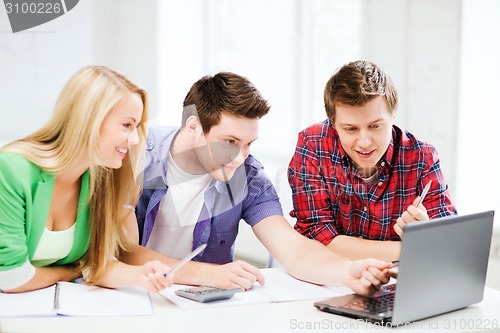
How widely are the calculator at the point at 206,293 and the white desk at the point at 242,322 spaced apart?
4 centimetres

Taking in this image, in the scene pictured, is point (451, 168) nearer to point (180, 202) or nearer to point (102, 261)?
point (180, 202)

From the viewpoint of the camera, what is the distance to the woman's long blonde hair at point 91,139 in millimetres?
1520

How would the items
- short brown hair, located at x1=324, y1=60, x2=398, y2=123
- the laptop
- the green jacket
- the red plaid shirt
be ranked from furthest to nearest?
1. the red plaid shirt
2. short brown hair, located at x1=324, y1=60, x2=398, y2=123
3. the green jacket
4. the laptop

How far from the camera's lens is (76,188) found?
163 cm

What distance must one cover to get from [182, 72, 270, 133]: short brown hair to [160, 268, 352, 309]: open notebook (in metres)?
0.41

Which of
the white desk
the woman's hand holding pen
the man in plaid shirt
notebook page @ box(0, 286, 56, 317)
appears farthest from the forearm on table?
notebook page @ box(0, 286, 56, 317)

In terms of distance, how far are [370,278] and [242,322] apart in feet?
1.02

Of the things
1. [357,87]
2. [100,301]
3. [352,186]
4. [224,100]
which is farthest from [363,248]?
[100,301]

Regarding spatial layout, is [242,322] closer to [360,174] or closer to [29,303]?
[29,303]

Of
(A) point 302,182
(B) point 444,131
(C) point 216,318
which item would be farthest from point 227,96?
(B) point 444,131

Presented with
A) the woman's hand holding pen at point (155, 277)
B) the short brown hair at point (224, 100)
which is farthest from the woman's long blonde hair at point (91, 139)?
the short brown hair at point (224, 100)

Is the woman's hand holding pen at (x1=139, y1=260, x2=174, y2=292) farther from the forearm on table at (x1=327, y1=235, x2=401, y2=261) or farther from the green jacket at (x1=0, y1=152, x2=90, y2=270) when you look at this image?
the forearm on table at (x1=327, y1=235, x2=401, y2=261)

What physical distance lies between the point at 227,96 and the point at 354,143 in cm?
34

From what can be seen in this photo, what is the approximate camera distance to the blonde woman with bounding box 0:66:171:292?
1.51m
